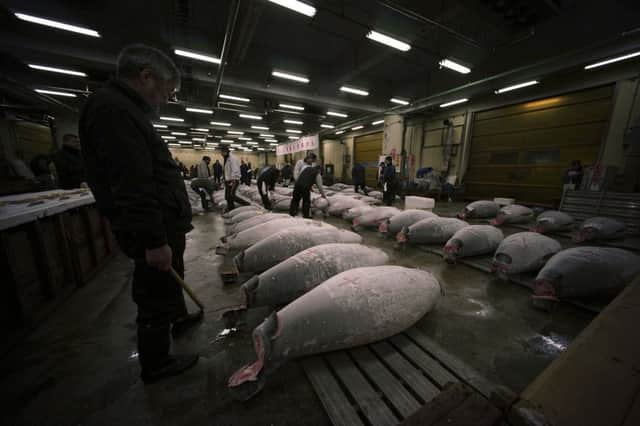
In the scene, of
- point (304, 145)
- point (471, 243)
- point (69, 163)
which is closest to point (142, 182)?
point (471, 243)

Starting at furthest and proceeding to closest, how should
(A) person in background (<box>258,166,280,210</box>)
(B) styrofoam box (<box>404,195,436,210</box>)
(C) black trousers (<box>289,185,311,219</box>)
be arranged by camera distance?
1. (B) styrofoam box (<box>404,195,436,210</box>)
2. (A) person in background (<box>258,166,280,210</box>)
3. (C) black trousers (<box>289,185,311,219</box>)

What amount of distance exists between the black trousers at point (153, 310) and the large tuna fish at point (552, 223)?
19.7 feet

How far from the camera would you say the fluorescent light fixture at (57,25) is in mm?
5421

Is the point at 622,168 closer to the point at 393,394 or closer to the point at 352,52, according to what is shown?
the point at 352,52

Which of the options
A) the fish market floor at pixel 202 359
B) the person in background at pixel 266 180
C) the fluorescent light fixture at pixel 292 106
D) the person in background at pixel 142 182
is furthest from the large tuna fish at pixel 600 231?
the fluorescent light fixture at pixel 292 106

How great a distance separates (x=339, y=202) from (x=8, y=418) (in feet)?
18.5

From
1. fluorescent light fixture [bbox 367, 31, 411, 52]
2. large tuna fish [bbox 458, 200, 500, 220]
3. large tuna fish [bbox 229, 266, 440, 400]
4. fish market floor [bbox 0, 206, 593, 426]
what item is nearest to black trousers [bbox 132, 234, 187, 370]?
fish market floor [bbox 0, 206, 593, 426]

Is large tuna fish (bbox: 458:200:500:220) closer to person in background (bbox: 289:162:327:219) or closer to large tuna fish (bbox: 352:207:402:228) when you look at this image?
large tuna fish (bbox: 352:207:402:228)

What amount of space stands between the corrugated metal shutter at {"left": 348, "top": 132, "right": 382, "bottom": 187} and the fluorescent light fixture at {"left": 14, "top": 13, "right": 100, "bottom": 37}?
1440cm

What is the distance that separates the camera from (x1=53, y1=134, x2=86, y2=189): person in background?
3.96m

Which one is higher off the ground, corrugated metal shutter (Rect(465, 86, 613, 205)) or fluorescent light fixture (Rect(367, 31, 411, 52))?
fluorescent light fixture (Rect(367, 31, 411, 52))

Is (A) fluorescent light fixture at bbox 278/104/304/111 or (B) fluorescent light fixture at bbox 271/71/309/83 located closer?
(B) fluorescent light fixture at bbox 271/71/309/83

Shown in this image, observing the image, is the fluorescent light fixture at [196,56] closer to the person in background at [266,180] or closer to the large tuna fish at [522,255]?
the person in background at [266,180]

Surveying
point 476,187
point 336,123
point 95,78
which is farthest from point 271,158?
point 476,187
